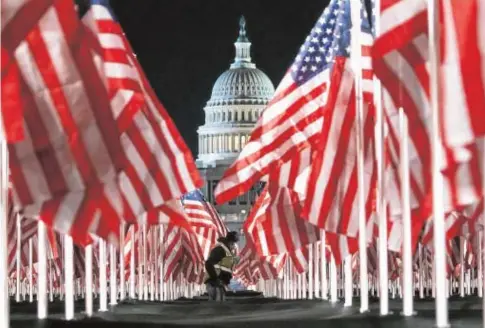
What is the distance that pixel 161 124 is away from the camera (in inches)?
998

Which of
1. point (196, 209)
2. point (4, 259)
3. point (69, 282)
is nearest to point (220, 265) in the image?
point (69, 282)

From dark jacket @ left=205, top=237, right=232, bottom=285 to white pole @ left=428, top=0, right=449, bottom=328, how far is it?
16.2m

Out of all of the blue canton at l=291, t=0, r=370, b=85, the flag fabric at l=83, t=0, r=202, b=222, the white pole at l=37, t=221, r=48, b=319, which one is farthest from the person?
the white pole at l=37, t=221, r=48, b=319

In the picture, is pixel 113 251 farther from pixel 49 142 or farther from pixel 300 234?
pixel 49 142

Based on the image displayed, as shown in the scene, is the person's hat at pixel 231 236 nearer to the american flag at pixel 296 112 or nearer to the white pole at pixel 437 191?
the american flag at pixel 296 112

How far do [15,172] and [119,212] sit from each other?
6727mm

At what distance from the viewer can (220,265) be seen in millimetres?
30875

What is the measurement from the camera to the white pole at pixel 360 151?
A: 19953mm

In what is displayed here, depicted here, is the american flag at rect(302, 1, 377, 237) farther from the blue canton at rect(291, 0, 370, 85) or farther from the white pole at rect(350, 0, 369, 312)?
the blue canton at rect(291, 0, 370, 85)

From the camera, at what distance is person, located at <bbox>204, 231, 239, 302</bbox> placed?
30.7 meters

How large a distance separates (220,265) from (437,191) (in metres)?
16.6

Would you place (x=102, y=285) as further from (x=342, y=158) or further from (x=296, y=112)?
(x=296, y=112)

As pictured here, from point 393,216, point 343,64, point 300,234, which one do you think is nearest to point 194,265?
point 300,234

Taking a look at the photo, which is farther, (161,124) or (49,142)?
(161,124)
